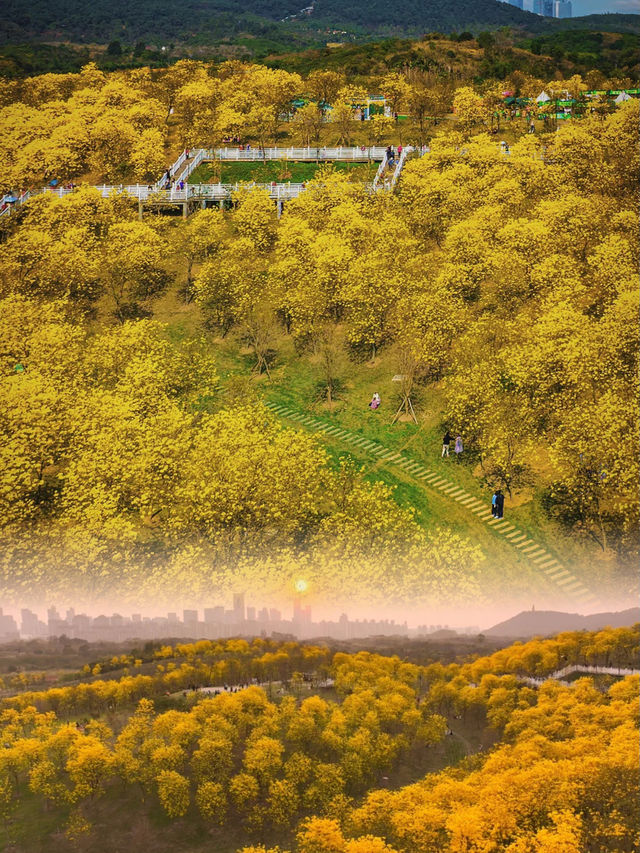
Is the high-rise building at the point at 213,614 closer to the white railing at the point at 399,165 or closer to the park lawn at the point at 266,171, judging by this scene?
the white railing at the point at 399,165

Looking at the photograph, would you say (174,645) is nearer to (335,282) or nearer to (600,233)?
(335,282)

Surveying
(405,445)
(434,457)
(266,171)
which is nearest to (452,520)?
(434,457)

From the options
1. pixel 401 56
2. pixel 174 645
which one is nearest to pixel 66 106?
pixel 401 56

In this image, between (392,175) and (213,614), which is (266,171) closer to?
(392,175)

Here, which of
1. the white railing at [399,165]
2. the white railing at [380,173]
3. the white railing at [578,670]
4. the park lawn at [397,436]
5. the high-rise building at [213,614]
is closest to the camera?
the white railing at [578,670]

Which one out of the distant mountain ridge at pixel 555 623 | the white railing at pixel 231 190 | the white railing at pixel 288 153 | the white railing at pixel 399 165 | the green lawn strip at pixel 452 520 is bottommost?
the distant mountain ridge at pixel 555 623

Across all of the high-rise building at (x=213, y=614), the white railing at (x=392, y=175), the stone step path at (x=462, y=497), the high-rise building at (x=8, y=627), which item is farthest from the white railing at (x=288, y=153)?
the high-rise building at (x=213, y=614)

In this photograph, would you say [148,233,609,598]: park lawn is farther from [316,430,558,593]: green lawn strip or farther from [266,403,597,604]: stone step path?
[266,403,597,604]: stone step path
